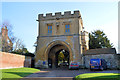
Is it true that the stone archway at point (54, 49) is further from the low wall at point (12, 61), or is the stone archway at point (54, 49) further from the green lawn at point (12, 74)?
the green lawn at point (12, 74)

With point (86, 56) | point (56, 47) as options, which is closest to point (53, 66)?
point (56, 47)

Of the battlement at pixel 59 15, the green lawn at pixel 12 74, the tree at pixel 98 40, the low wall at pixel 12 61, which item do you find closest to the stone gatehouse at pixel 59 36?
the battlement at pixel 59 15

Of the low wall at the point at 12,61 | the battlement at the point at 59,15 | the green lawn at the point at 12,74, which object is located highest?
the battlement at the point at 59,15

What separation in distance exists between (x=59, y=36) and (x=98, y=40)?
15327mm

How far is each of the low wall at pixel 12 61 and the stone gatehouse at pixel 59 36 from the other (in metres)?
3.84

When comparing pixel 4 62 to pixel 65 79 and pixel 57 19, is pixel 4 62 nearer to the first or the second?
pixel 65 79

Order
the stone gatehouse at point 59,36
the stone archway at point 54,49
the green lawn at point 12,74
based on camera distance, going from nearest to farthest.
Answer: the green lawn at point 12,74 < the stone gatehouse at point 59,36 < the stone archway at point 54,49

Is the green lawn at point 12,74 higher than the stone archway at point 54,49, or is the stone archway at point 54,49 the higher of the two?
the stone archway at point 54,49

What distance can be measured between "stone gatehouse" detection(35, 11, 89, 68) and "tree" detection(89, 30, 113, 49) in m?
10.1

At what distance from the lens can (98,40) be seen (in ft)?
129

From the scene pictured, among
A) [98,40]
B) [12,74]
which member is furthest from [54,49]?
[12,74]

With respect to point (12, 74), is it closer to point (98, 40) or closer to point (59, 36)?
point (59, 36)

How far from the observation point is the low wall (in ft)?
57.9

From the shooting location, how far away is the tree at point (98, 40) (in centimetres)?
3931
